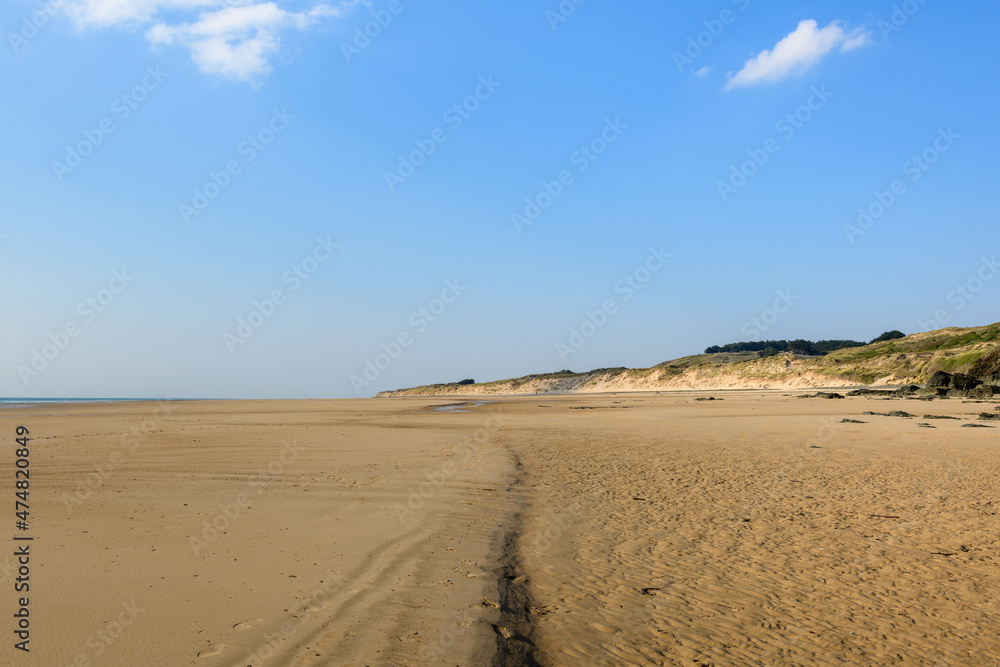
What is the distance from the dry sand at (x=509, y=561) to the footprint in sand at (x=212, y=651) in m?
0.03

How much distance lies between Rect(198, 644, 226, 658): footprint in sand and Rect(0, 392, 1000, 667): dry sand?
3 centimetres

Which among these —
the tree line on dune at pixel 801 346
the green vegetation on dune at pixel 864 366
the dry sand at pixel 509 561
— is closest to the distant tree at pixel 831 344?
the tree line on dune at pixel 801 346

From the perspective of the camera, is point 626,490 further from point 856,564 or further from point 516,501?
point 856,564

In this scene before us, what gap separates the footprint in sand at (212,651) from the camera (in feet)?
13.2

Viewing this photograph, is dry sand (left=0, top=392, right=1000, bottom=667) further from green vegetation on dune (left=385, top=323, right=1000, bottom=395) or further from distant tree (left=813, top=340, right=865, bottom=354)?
distant tree (left=813, top=340, right=865, bottom=354)

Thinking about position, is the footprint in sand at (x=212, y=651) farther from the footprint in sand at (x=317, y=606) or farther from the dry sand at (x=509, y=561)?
the footprint in sand at (x=317, y=606)

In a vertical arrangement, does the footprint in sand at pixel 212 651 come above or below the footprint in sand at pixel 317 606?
above

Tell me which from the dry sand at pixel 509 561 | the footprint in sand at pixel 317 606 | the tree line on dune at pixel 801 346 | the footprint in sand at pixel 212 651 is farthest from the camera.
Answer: the tree line on dune at pixel 801 346

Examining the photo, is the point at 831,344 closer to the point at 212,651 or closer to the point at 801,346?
the point at 801,346

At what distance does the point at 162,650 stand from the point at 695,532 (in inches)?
266

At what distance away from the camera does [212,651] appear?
4.08 meters

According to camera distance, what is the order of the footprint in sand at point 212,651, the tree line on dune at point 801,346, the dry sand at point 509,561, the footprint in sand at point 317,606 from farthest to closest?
the tree line on dune at point 801,346, the footprint in sand at point 317,606, the dry sand at point 509,561, the footprint in sand at point 212,651

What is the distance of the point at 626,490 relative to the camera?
1102cm

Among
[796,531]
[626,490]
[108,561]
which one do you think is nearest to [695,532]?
[796,531]
